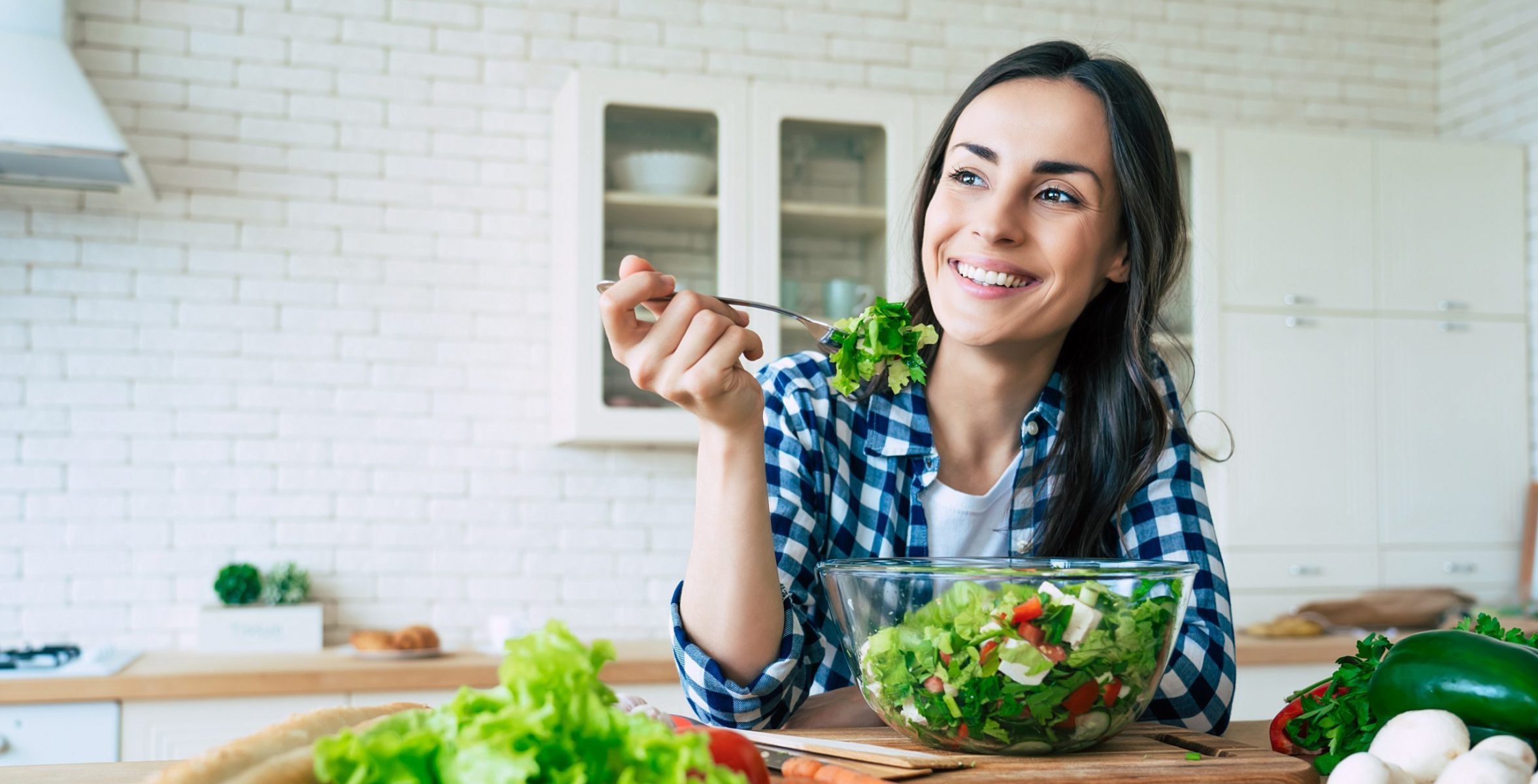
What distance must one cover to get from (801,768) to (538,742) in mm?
304

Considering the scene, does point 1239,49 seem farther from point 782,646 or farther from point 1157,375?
point 782,646

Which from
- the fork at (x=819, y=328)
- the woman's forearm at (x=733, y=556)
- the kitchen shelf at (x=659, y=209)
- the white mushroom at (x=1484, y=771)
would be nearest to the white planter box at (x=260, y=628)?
the kitchen shelf at (x=659, y=209)

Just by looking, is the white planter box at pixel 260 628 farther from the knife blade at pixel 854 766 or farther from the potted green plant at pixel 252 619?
the knife blade at pixel 854 766

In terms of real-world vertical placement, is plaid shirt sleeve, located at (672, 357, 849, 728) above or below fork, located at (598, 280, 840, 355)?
below

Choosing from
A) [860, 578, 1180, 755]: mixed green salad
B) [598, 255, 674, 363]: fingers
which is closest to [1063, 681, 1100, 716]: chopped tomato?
[860, 578, 1180, 755]: mixed green salad

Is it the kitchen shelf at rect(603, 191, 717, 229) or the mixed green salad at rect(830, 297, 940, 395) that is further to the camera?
the kitchen shelf at rect(603, 191, 717, 229)

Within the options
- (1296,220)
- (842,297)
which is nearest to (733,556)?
(842,297)

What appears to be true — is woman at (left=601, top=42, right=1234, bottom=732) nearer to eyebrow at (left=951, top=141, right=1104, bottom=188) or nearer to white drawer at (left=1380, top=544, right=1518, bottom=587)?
eyebrow at (left=951, top=141, right=1104, bottom=188)

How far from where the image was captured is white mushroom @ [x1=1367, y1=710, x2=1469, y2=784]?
0.91m

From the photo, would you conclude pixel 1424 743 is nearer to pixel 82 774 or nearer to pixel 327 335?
pixel 82 774

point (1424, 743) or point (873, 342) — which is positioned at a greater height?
point (873, 342)

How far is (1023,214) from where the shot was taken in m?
1.44

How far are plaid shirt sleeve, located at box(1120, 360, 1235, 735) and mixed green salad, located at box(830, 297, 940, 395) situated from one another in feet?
1.18

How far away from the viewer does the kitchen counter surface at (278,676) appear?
2.52m
